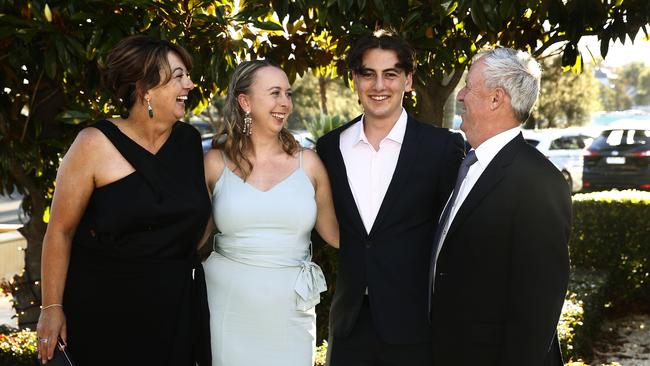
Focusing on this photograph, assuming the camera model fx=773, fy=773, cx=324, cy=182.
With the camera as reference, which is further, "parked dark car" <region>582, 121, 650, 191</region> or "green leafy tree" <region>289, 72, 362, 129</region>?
"green leafy tree" <region>289, 72, 362, 129</region>

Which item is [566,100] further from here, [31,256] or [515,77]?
[515,77]

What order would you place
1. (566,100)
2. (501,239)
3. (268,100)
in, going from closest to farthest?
(501,239)
(268,100)
(566,100)

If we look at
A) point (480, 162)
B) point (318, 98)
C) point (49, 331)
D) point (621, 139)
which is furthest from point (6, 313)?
point (318, 98)

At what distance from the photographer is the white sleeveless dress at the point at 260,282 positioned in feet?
11.2

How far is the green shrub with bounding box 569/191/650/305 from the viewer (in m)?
7.91

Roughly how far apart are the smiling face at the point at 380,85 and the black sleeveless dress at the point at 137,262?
32.5 inches

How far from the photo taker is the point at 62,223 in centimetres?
316

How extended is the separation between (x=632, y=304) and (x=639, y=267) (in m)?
0.45

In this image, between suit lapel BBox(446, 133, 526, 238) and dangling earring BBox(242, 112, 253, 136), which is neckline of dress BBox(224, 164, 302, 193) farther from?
suit lapel BBox(446, 133, 526, 238)

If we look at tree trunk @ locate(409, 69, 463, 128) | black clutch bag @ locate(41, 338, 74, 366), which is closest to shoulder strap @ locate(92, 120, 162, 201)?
black clutch bag @ locate(41, 338, 74, 366)

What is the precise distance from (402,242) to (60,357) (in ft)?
4.83

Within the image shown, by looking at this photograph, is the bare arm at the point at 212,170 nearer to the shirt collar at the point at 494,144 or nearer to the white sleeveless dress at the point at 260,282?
the white sleeveless dress at the point at 260,282

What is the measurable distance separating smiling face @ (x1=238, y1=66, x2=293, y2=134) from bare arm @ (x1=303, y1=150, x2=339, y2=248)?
22 cm

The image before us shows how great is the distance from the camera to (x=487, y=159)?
2.84m
